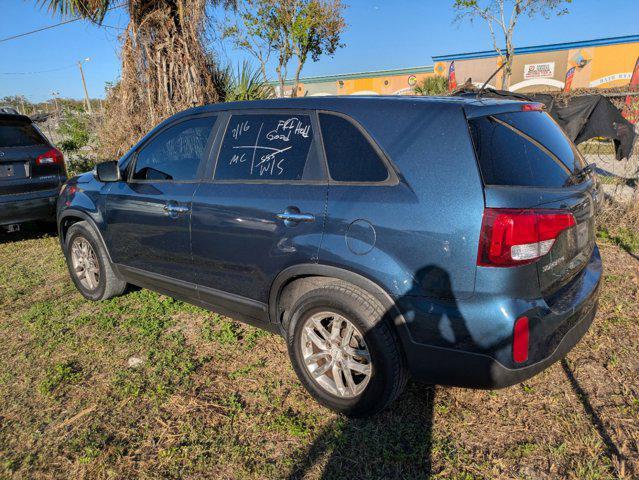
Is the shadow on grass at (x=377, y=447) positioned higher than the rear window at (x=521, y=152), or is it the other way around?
the rear window at (x=521, y=152)

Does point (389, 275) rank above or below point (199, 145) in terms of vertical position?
below

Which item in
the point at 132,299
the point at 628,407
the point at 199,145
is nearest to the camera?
the point at 628,407

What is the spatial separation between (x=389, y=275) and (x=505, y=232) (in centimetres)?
56

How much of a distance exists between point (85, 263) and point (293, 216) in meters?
2.71

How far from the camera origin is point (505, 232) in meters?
1.97

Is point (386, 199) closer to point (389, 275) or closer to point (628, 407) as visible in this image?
point (389, 275)

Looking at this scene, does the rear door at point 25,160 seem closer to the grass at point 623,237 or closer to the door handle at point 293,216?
the door handle at point 293,216

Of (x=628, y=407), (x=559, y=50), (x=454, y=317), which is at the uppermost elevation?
(x=559, y=50)

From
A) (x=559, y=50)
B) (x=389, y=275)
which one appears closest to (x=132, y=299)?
(x=389, y=275)

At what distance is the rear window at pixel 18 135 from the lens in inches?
225

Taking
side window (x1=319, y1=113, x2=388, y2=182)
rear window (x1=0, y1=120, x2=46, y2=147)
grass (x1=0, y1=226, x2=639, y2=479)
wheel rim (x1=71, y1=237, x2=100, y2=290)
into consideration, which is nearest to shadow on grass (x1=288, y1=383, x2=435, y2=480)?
grass (x1=0, y1=226, x2=639, y2=479)

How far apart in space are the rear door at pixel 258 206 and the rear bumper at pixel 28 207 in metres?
3.85

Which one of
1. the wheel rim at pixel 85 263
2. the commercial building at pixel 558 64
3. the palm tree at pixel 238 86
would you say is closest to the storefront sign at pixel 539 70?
the commercial building at pixel 558 64

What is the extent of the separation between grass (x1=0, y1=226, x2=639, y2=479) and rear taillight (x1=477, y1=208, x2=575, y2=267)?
1061 millimetres
